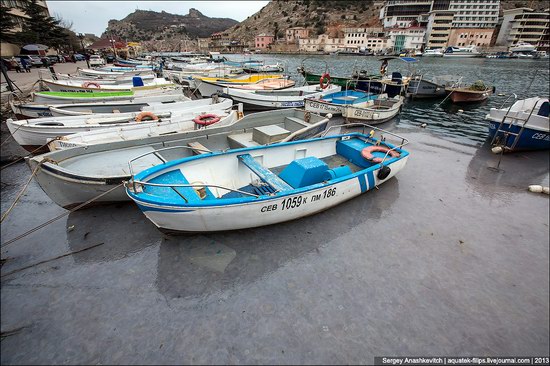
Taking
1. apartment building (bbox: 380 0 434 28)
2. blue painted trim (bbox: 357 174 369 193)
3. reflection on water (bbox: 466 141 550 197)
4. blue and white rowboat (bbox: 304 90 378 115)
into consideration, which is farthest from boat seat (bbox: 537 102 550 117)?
apartment building (bbox: 380 0 434 28)

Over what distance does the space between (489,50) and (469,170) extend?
134885 millimetres

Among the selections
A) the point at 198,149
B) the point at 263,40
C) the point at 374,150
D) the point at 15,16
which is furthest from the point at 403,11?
the point at 198,149

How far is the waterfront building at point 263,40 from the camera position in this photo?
150 metres

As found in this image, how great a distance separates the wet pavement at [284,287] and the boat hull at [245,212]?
461 mm

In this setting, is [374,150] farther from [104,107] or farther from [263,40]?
[263,40]

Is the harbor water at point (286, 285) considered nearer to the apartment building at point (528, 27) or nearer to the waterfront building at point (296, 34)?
the apartment building at point (528, 27)

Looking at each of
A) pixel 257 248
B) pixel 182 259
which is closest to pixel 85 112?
pixel 182 259

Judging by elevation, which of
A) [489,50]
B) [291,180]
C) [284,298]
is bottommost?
[284,298]

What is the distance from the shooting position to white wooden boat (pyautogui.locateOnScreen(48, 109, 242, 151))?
7832 millimetres

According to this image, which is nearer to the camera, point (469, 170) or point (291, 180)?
point (291, 180)

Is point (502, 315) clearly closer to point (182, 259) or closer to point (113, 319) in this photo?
point (182, 259)

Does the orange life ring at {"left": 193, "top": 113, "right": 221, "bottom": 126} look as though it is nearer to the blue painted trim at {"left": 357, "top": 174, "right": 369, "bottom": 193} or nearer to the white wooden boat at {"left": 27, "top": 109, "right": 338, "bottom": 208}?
the white wooden boat at {"left": 27, "top": 109, "right": 338, "bottom": 208}

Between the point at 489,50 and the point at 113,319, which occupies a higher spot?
the point at 489,50

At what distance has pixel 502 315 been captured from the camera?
424cm
